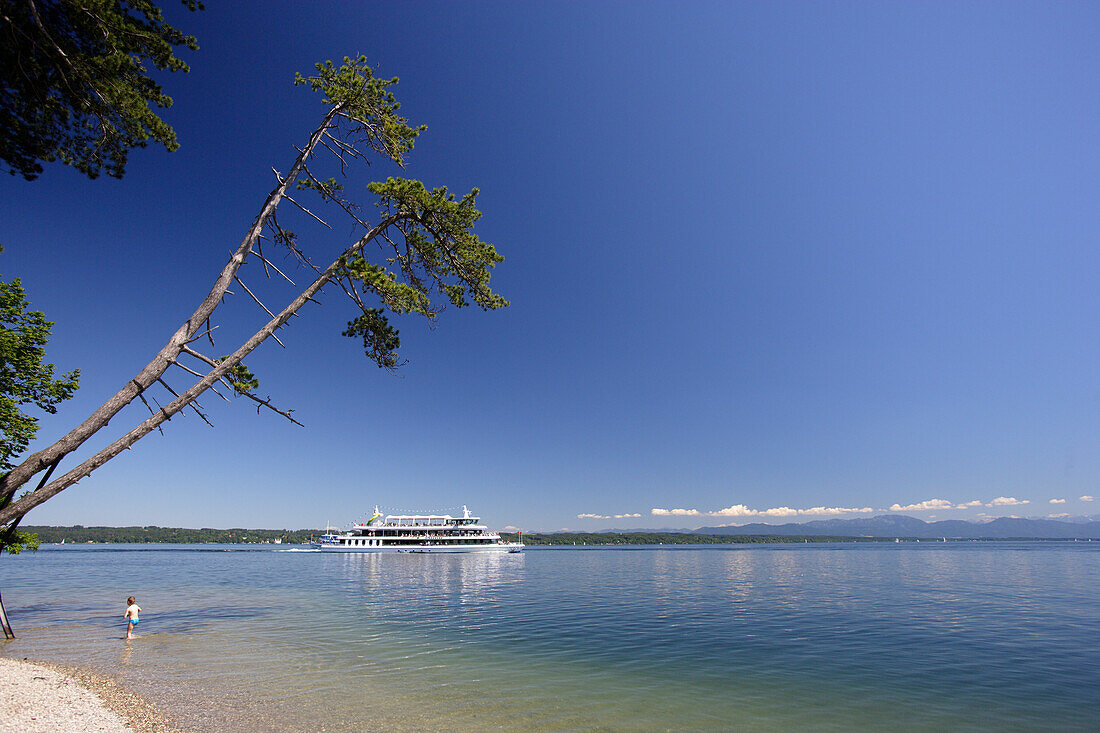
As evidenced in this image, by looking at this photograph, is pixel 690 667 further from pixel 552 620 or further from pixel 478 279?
pixel 478 279

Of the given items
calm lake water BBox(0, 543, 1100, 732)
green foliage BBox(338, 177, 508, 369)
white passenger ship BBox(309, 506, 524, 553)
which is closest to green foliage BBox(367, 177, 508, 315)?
green foliage BBox(338, 177, 508, 369)

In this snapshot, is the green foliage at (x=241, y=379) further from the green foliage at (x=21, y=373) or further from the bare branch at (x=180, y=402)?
the green foliage at (x=21, y=373)

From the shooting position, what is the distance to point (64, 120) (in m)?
10.1

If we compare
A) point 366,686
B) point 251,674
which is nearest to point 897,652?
point 366,686

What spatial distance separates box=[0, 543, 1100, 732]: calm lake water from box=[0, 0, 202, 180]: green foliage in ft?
39.5

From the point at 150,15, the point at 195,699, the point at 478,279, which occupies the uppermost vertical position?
the point at 150,15

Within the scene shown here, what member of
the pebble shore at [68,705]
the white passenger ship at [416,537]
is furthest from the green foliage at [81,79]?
the white passenger ship at [416,537]

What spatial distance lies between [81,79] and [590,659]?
19.6 m

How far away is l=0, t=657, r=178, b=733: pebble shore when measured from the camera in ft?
29.7

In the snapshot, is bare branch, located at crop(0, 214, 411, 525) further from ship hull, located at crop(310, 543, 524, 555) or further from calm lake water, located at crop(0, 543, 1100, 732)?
ship hull, located at crop(310, 543, 524, 555)

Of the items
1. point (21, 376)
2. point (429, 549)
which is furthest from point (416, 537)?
point (21, 376)

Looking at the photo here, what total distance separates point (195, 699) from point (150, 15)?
48.2ft

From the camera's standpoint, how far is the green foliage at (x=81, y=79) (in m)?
8.98

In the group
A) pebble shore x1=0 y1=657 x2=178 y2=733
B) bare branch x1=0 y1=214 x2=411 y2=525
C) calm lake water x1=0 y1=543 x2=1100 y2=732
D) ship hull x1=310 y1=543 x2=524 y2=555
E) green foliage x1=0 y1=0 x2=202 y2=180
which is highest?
green foliage x1=0 y1=0 x2=202 y2=180
